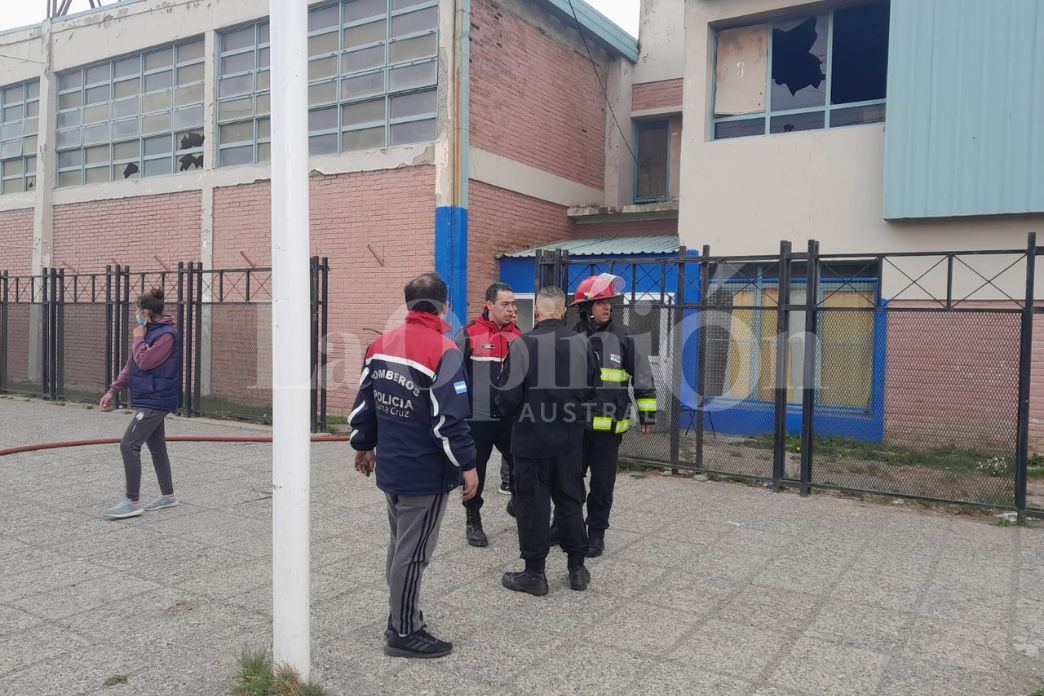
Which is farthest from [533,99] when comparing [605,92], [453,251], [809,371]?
[809,371]

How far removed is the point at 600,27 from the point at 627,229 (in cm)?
398

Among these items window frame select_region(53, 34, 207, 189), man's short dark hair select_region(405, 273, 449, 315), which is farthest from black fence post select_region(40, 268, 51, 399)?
man's short dark hair select_region(405, 273, 449, 315)

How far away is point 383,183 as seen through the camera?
12.4m

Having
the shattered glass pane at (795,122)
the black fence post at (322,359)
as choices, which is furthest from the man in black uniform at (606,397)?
the shattered glass pane at (795,122)

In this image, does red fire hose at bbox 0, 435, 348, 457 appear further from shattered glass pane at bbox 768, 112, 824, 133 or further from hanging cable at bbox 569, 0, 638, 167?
hanging cable at bbox 569, 0, 638, 167

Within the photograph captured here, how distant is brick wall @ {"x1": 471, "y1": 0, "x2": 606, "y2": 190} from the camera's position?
12.4 metres

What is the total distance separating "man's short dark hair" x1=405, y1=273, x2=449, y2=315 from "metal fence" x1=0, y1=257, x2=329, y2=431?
22.1ft

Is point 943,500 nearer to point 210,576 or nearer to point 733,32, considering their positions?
point 210,576

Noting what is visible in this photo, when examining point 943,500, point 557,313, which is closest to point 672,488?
point 943,500

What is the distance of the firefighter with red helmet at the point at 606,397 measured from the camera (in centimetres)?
535

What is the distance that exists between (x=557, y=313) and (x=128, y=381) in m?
4.22

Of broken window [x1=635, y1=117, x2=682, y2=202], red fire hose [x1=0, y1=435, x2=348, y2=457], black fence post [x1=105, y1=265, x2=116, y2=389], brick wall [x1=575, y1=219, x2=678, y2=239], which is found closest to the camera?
red fire hose [x1=0, y1=435, x2=348, y2=457]

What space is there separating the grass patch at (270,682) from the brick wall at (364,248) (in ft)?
28.3

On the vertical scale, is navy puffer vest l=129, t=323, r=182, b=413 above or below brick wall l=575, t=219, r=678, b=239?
below
